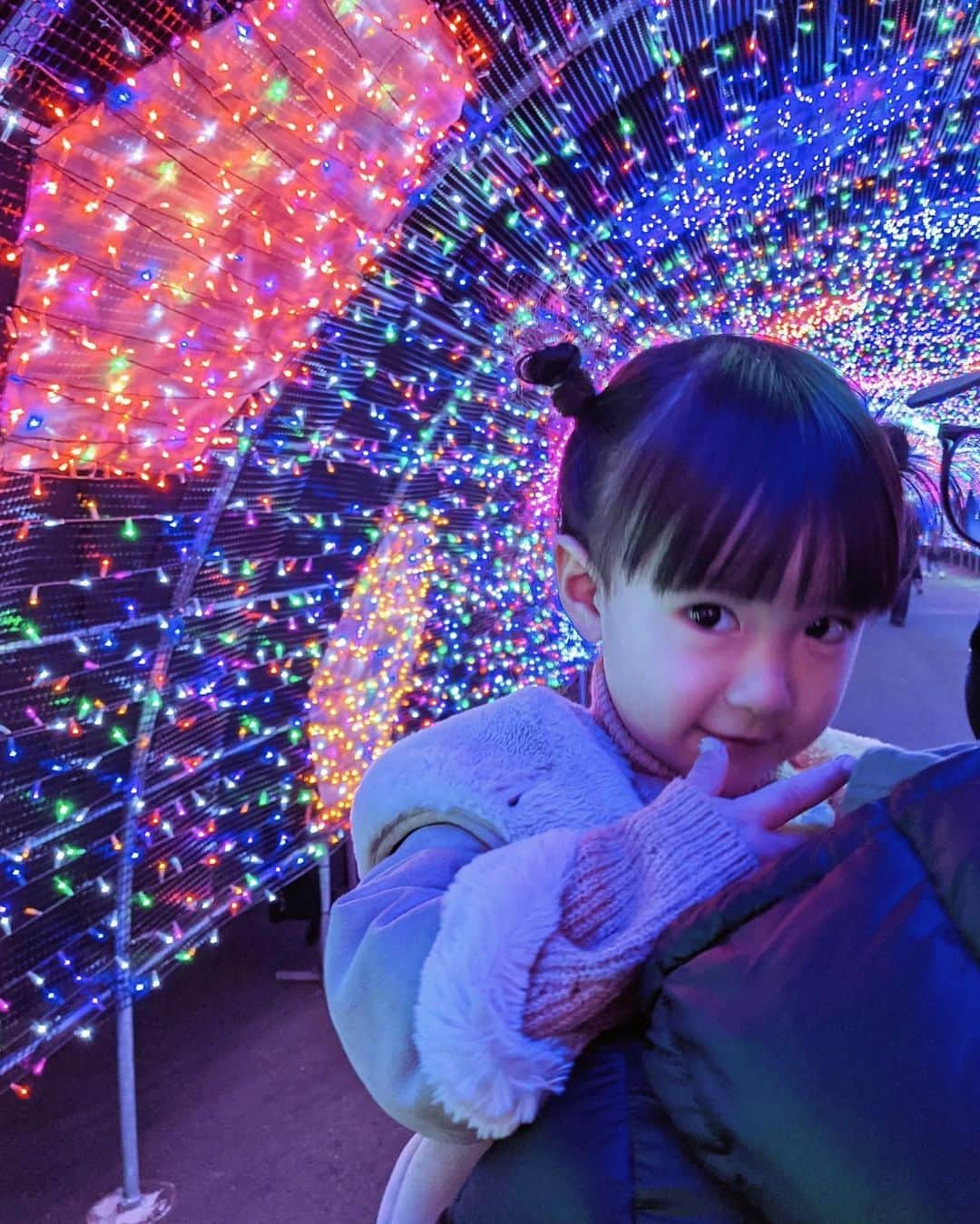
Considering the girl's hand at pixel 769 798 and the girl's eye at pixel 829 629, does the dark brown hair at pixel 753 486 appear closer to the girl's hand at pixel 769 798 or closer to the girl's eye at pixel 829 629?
the girl's eye at pixel 829 629

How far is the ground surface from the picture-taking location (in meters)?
2.73

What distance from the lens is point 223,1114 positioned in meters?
3.04

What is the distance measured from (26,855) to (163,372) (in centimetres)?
111

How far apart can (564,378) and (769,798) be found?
70 cm

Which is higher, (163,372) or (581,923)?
(163,372)

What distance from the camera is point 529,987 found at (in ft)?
2.53

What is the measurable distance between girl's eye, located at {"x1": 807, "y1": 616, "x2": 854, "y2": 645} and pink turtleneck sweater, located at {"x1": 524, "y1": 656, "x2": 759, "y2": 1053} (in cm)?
28

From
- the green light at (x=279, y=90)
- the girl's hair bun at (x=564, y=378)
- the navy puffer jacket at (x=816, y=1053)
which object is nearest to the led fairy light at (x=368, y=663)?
the green light at (x=279, y=90)

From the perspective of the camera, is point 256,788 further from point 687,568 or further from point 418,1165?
point 687,568

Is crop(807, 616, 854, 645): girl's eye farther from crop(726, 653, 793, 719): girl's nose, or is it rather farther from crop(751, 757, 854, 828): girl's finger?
crop(751, 757, 854, 828): girl's finger

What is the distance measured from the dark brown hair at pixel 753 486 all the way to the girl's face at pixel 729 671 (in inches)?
1.1

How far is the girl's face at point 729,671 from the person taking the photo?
103cm

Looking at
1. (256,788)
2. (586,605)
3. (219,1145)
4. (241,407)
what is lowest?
(219,1145)

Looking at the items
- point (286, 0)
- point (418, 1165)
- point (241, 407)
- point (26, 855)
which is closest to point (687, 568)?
point (418, 1165)
